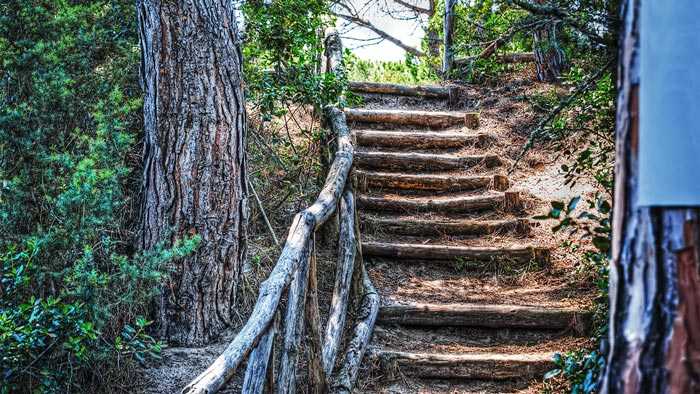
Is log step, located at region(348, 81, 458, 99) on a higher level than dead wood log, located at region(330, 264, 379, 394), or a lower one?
higher

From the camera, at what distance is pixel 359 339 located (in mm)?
4922

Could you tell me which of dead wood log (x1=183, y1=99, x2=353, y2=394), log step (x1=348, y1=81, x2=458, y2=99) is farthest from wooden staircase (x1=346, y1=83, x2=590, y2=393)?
dead wood log (x1=183, y1=99, x2=353, y2=394)

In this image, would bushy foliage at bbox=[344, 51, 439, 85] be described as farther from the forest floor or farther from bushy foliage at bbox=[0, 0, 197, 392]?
bushy foliage at bbox=[0, 0, 197, 392]

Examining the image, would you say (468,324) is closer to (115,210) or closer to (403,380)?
(403,380)

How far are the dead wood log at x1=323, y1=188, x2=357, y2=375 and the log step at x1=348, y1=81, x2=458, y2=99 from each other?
420 cm

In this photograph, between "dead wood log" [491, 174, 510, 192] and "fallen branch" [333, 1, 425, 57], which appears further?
"fallen branch" [333, 1, 425, 57]

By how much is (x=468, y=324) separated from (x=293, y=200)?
2018 millimetres

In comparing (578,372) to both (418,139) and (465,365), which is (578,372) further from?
(418,139)

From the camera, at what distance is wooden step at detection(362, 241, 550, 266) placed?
20.1 feet

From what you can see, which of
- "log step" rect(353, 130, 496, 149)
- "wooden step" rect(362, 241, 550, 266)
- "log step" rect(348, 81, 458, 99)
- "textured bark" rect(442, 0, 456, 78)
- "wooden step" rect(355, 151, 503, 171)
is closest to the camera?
"wooden step" rect(362, 241, 550, 266)

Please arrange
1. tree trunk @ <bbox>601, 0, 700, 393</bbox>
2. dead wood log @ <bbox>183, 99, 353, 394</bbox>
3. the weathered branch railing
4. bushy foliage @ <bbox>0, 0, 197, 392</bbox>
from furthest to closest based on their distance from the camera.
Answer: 1. bushy foliage @ <bbox>0, 0, 197, 392</bbox>
2. the weathered branch railing
3. dead wood log @ <bbox>183, 99, 353, 394</bbox>
4. tree trunk @ <bbox>601, 0, 700, 393</bbox>

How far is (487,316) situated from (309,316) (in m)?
1.80

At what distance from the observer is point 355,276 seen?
5488 millimetres

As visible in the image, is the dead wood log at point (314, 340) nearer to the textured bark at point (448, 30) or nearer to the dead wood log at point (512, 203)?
the dead wood log at point (512, 203)
